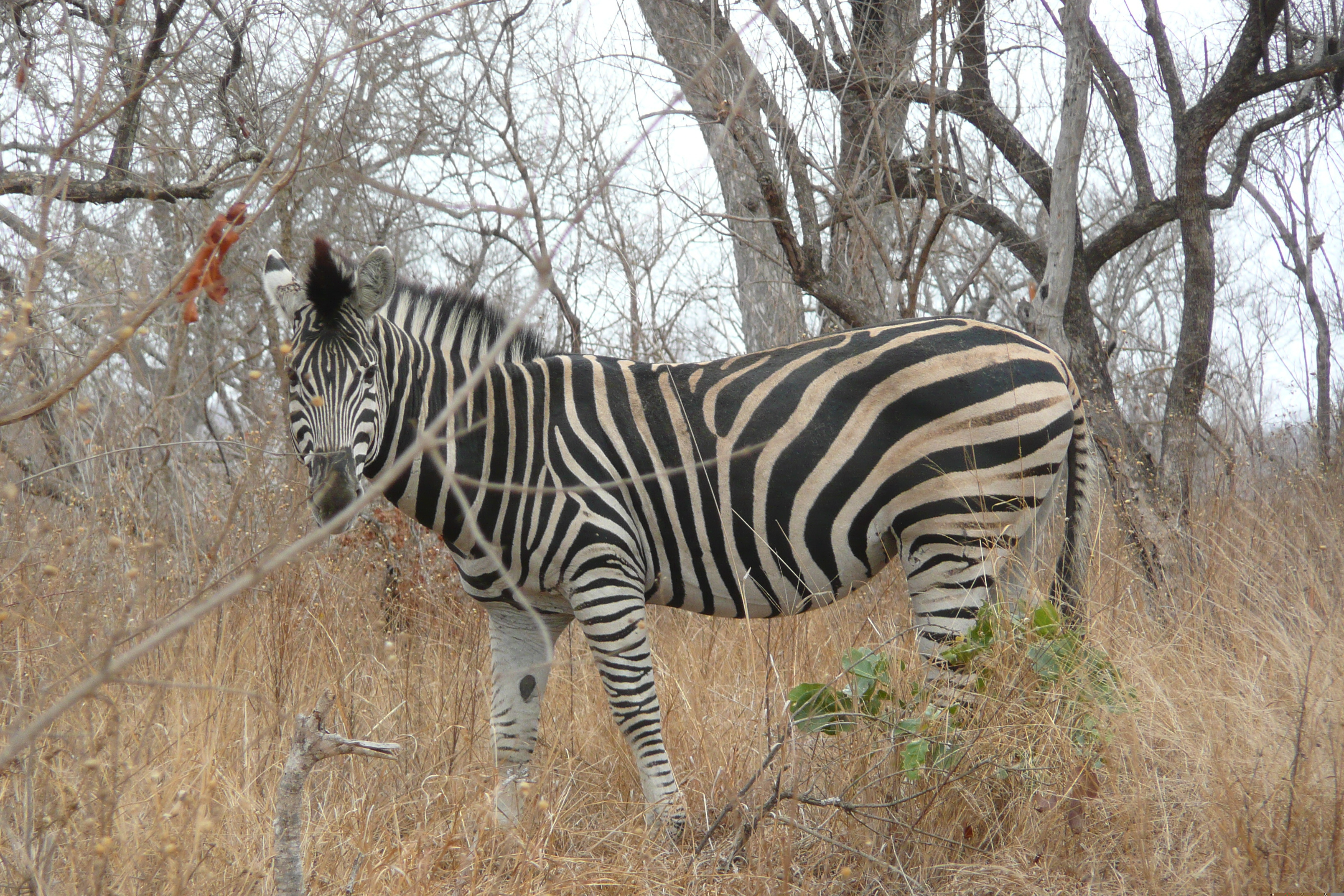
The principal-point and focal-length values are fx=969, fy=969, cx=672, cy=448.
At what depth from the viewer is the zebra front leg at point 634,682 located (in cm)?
337

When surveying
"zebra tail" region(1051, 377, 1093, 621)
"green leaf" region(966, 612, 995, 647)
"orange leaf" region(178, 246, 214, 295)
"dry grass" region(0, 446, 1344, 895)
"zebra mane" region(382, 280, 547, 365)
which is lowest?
"dry grass" region(0, 446, 1344, 895)

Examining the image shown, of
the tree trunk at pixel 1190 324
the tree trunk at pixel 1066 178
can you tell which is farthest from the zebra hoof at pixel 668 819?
the tree trunk at pixel 1190 324

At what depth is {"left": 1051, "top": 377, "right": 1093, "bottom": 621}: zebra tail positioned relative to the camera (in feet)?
12.1

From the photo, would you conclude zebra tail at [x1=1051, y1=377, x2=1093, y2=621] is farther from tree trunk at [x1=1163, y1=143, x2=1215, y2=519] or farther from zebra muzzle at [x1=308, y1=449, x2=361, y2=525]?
tree trunk at [x1=1163, y1=143, x2=1215, y2=519]

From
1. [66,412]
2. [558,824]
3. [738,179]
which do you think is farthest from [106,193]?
[558,824]

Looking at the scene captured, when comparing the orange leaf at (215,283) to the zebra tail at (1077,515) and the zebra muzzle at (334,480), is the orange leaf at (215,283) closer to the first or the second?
the zebra muzzle at (334,480)

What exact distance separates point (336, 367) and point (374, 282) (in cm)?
36

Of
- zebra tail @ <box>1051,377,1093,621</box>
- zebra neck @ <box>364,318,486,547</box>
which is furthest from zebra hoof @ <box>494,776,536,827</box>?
zebra tail @ <box>1051,377,1093,621</box>

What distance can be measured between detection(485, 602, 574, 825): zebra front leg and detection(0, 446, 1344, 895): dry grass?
119 millimetres

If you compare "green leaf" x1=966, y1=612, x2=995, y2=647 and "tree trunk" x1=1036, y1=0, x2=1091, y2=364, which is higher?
"tree trunk" x1=1036, y1=0, x2=1091, y2=364

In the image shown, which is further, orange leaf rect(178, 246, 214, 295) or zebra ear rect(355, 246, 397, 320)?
zebra ear rect(355, 246, 397, 320)

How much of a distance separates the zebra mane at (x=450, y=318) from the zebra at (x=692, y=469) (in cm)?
2

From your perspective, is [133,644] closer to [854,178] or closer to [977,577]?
[977,577]

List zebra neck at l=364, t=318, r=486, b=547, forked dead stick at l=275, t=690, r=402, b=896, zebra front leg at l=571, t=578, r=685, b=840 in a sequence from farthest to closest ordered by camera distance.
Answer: zebra neck at l=364, t=318, r=486, b=547
zebra front leg at l=571, t=578, r=685, b=840
forked dead stick at l=275, t=690, r=402, b=896
